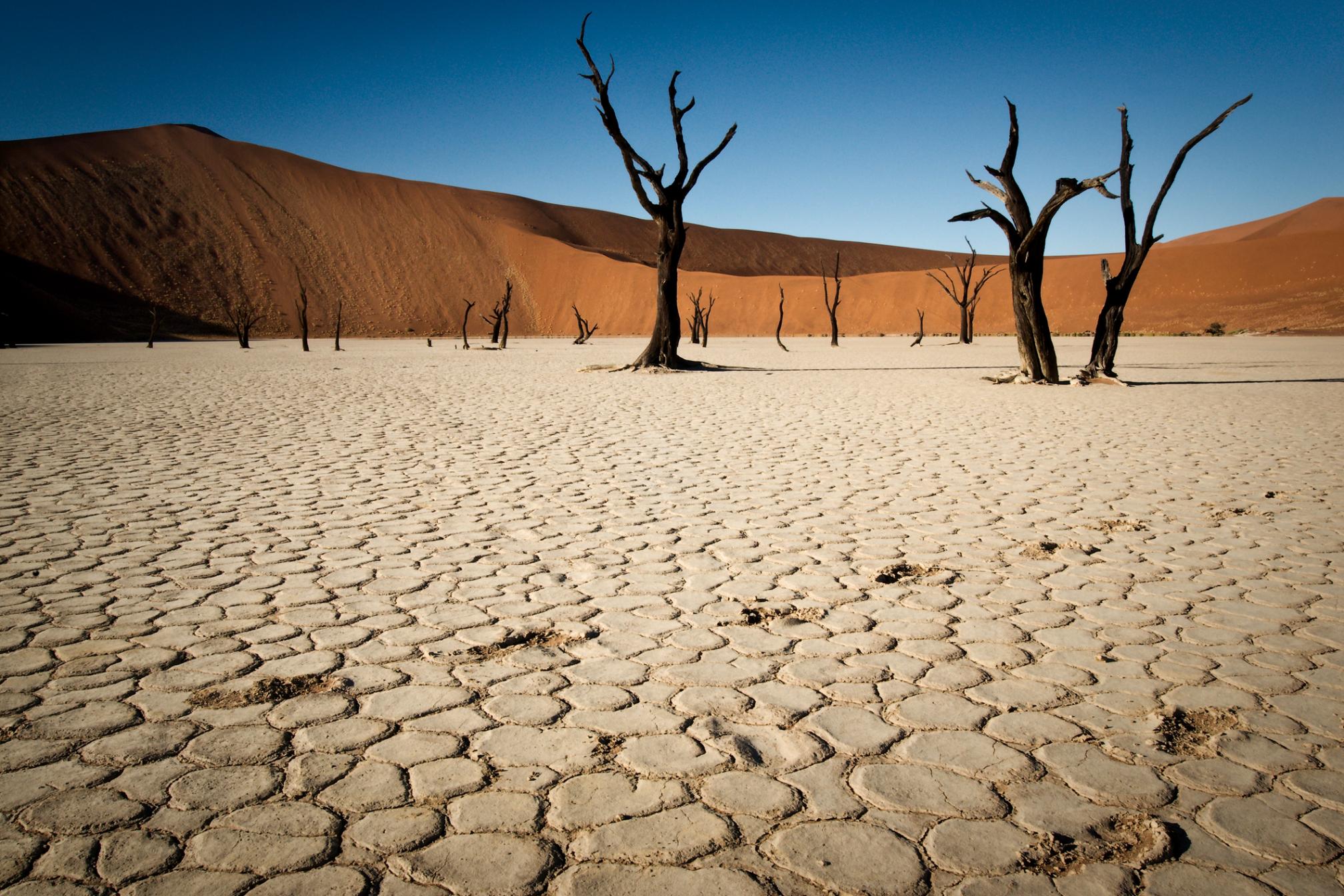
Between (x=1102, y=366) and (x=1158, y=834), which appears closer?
(x=1158, y=834)

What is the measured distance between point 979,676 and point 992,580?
127cm

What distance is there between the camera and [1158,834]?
83.4 inches

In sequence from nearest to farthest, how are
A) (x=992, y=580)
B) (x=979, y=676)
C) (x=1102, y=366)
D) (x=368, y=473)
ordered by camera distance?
(x=979, y=676) < (x=992, y=580) < (x=368, y=473) < (x=1102, y=366)

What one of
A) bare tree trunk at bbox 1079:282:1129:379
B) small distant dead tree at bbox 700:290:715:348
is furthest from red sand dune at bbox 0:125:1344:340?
bare tree trunk at bbox 1079:282:1129:379

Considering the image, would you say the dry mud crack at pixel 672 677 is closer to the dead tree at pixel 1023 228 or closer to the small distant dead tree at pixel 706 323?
the dead tree at pixel 1023 228

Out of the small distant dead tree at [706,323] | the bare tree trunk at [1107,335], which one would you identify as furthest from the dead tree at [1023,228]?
the small distant dead tree at [706,323]

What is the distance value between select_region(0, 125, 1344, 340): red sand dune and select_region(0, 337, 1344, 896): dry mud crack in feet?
161

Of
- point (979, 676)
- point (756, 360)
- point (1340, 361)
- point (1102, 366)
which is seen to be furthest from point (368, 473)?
point (1340, 361)

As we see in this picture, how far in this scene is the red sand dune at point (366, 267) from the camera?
2219 inches

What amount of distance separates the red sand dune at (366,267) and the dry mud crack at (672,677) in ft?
161

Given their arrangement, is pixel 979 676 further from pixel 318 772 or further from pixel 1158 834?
pixel 318 772

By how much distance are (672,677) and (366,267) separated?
245 feet

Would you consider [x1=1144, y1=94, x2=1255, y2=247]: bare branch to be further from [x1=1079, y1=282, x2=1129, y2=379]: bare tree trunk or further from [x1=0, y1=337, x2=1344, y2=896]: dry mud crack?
[x1=0, y1=337, x2=1344, y2=896]: dry mud crack

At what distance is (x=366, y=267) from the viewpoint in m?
71.2
